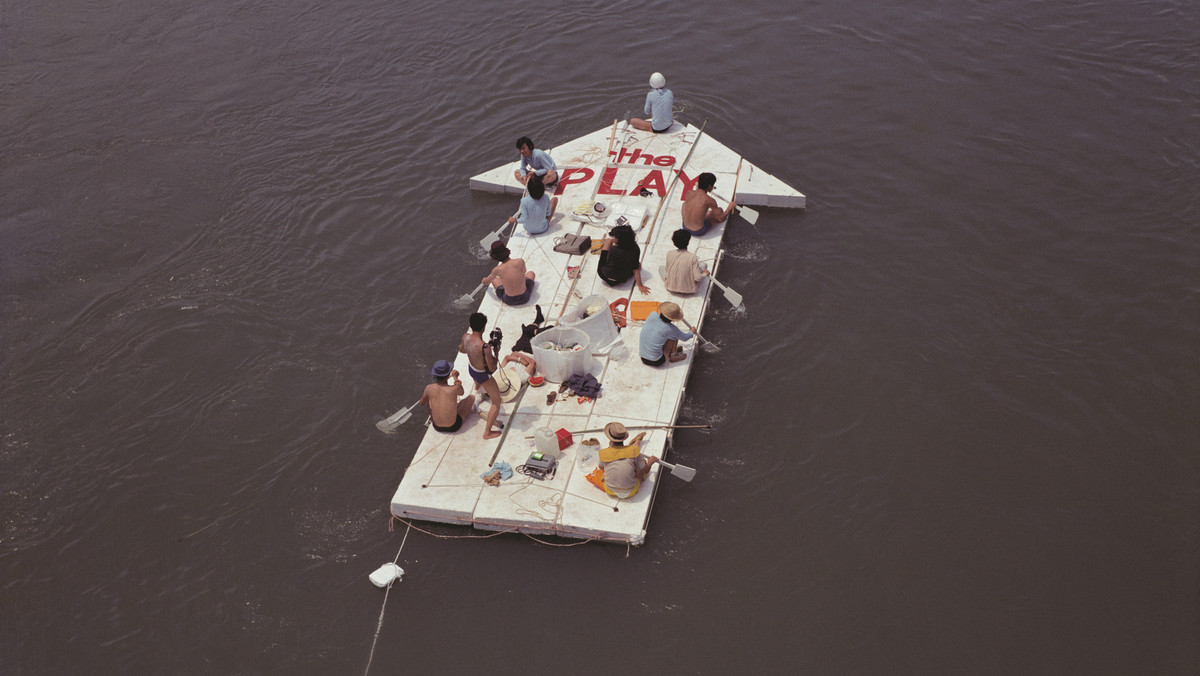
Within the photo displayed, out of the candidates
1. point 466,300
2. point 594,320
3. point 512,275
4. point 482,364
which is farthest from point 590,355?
point 466,300

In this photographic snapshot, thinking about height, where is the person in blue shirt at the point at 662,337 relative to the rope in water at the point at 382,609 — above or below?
above

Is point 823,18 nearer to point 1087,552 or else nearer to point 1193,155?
point 1193,155

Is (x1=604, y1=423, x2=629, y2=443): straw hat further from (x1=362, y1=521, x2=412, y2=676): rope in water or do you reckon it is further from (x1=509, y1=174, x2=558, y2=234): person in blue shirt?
(x1=509, y1=174, x2=558, y2=234): person in blue shirt

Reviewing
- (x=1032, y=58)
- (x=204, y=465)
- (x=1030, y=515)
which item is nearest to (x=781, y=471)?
(x=1030, y=515)

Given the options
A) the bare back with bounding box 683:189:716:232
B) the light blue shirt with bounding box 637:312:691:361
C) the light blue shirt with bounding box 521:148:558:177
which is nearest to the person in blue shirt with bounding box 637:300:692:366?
the light blue shirt with bounding box 637:312:691:361

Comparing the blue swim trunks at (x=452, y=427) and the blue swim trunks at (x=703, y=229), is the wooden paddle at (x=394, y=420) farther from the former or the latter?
the blue swim trunks at (x=703, y=229)

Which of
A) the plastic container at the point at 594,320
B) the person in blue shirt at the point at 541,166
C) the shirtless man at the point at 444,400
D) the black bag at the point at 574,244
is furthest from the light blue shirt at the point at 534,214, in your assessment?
Result: the shirtless man at the point at 444,400

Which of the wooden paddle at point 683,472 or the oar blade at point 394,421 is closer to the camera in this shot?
the wooden paddle at point 683,472
